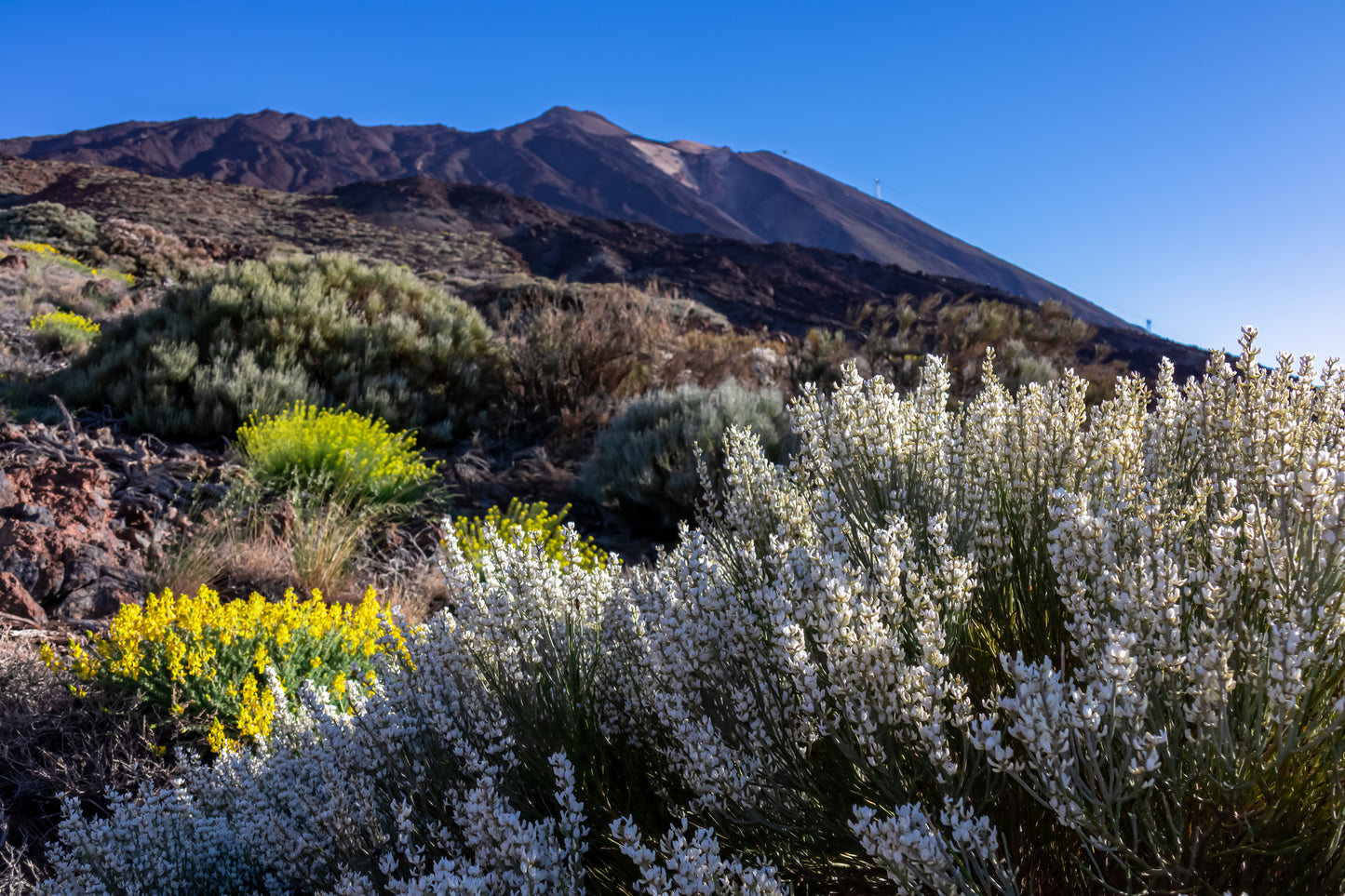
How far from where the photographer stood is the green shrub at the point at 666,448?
5867 mm

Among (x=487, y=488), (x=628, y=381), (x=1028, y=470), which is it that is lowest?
(x=487, y=488)

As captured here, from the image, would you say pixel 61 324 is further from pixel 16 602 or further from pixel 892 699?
pixel 892 699

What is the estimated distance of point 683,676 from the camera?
170 cm

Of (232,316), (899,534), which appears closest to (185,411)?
(232,316)

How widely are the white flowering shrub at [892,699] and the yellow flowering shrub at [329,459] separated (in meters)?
3.29

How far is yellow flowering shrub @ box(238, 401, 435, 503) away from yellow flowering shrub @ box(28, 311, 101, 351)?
213 inches

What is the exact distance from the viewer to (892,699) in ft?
4.30

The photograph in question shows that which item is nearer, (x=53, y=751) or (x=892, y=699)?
(x=892, y=699)

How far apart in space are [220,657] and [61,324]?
9.11 meters

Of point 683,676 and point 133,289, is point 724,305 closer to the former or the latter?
point 133,289

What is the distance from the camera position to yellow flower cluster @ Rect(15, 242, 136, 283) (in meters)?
15.0

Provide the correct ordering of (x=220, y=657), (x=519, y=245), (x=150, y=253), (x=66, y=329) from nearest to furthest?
(x=220, y=657)
(x=66, y=329)
(x=150, y=253)
(x=519, y=245)

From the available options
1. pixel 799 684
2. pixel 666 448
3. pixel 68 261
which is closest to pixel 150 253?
pixel 68 261

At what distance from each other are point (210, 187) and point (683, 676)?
43.6 m
